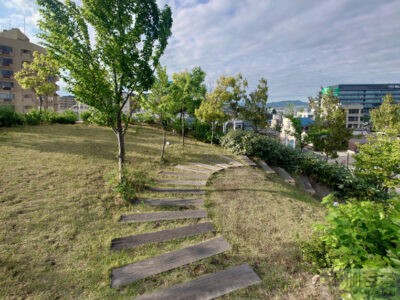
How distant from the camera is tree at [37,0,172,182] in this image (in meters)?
3.87

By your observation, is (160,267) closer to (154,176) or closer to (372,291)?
(372,291)

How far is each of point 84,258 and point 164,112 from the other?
228 inches

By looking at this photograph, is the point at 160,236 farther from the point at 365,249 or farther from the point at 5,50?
the point at 5,50

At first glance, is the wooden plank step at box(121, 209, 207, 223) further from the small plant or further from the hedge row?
the hedge row

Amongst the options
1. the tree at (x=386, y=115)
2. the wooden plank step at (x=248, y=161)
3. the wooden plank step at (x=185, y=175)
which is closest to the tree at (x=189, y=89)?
the wooden plank step at (x=248, y=161)

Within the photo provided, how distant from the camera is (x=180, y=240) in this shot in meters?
3.23

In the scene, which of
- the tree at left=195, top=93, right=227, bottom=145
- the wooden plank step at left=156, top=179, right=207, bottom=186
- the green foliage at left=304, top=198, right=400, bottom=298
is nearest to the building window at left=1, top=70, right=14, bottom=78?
the tree at left=195, top=93, right=227, bottom=145

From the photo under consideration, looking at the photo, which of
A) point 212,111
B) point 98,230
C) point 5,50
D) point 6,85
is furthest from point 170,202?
point 5,50

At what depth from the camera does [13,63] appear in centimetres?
3441

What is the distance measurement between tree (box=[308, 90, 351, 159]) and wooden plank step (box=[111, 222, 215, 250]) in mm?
11005

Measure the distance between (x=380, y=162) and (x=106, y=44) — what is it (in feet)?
34.3

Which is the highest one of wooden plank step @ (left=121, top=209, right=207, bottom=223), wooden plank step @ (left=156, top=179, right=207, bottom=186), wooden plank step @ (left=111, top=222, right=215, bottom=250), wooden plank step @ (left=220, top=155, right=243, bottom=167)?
wooden plank step @ (left=220, top=155, right=243, bottom=167)

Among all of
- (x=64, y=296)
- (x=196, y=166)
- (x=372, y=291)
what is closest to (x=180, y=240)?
(x=64, y=296)

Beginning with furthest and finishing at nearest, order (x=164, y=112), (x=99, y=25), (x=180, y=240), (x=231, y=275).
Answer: (x=164, y=112), (x=99, y=25), (x=180, y=240), (x=231, y=275)
